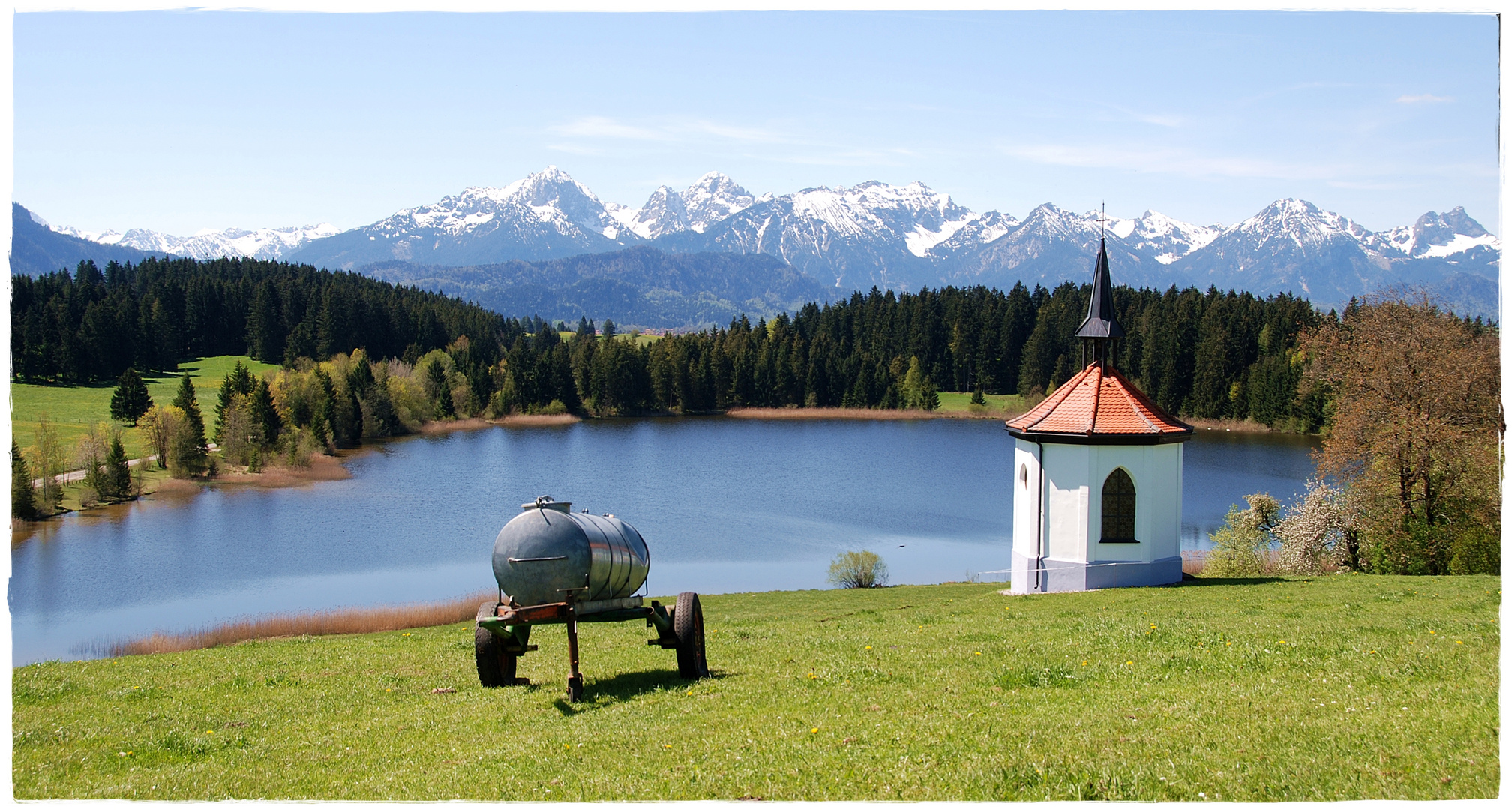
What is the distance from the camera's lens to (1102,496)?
2658 cm

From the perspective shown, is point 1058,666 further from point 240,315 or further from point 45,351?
point 240,315

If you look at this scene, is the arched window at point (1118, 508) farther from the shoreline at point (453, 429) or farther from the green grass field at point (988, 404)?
the green grass field at point (988, 404)

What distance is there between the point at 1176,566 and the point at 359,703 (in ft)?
70.3

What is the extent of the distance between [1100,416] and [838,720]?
62.5ft

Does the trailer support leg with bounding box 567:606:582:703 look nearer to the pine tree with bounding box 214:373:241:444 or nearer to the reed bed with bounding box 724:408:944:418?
the pine tree with bounding box 214:373:241:444

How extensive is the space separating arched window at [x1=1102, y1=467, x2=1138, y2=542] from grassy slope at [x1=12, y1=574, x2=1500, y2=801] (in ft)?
30.1

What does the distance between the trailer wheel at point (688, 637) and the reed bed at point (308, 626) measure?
16503 millimetres

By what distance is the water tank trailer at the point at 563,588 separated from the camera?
11.2 meters

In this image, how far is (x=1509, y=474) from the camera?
6.99m

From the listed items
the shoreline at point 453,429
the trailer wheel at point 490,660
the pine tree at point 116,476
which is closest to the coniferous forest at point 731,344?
the shoreline at point 453,429

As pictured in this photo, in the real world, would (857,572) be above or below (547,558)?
below

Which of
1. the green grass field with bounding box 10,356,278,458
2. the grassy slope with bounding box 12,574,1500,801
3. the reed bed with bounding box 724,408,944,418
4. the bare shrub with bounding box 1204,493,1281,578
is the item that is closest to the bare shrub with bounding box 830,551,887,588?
the bare shrub with bounding box 1204,493,1281,578

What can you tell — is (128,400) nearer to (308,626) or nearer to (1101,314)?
(308,626)

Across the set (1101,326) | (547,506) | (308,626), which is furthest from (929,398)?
(547,506)
